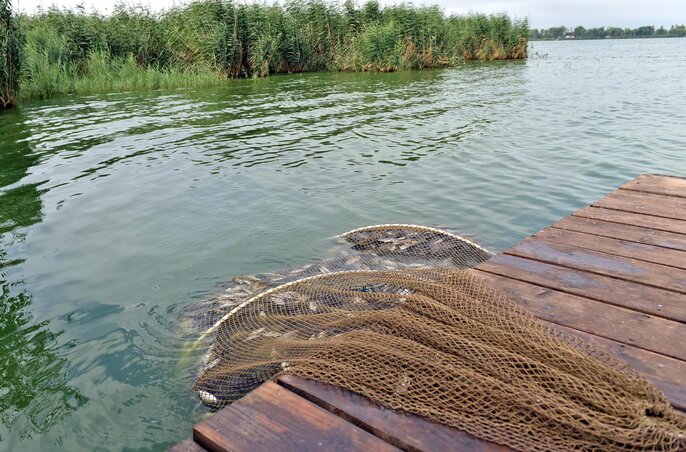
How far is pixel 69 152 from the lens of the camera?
10.0 metres

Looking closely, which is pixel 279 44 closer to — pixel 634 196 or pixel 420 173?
pixel 420 173

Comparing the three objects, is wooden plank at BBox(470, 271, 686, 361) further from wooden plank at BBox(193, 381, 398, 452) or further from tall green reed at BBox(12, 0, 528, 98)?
tall green reed at BBox(12, 0, 528, 98)

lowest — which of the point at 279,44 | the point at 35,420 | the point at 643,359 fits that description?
the point at 35,420

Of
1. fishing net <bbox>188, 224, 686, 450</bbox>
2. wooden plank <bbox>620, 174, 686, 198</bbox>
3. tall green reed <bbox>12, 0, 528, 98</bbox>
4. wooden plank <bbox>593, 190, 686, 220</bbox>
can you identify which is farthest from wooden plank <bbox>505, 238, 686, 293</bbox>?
tall green reed <bbox>12, 0, 528, 98</bbox>

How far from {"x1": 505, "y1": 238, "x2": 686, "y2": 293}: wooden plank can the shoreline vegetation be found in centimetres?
1484

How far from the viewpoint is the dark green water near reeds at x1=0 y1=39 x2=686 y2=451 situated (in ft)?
11.6

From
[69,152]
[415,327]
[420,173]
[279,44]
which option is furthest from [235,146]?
[279,44]

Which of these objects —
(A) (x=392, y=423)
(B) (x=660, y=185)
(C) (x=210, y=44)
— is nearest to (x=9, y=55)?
(C) (x=210, y=44)

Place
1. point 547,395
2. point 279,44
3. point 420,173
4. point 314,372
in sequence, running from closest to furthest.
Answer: point 547,395
point 314,372
point 420,173
point 279,44

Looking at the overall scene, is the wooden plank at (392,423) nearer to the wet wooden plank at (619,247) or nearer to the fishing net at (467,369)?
the fishing net at (467,369)

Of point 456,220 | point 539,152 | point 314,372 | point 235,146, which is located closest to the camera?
point 314,372

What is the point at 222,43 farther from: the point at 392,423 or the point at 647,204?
the point at 392,423

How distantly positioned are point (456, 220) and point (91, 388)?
448cm

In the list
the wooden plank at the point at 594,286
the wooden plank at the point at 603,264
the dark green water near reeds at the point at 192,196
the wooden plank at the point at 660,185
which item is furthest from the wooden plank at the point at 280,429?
the wooden plank at the point at 660,185
